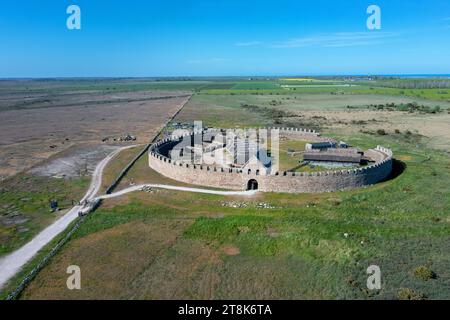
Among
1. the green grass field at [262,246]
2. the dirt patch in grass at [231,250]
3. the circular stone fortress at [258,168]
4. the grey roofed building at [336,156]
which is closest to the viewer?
the green grass field at [262,246]

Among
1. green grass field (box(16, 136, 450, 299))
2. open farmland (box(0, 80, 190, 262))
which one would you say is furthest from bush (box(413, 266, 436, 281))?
open farmland (box(0, 80, 190, 262))

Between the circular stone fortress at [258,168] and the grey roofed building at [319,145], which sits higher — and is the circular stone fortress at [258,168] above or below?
below

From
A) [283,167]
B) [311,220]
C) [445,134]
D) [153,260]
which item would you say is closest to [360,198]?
[311,220]

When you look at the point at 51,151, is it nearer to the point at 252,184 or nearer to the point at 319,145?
the point at 252,184

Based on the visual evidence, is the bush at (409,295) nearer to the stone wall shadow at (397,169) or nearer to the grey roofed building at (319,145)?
the stone wall shadow at (397,169)

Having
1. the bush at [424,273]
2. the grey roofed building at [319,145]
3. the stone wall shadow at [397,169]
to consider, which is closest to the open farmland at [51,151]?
the grey roofed building at [319,145]

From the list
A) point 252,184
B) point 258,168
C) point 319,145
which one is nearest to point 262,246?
point 252,184
